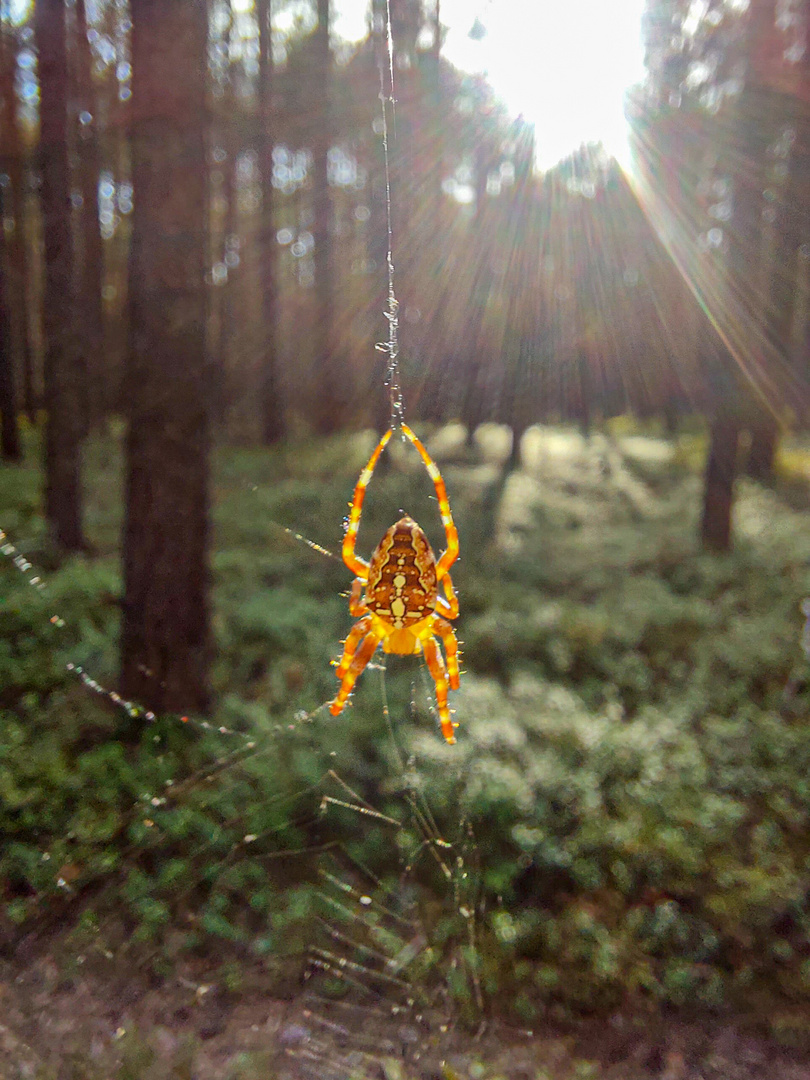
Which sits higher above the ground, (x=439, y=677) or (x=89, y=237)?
(x=89, y=237)

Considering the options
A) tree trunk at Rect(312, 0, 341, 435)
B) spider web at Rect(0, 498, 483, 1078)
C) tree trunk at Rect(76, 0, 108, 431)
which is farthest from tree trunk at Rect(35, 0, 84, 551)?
tree trunk at Rect(312, 0, 341, 435)

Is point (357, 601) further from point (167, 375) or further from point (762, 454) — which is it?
point (762, 454)

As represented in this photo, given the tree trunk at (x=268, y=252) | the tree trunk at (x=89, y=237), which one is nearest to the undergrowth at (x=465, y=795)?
the tree trunk at (x=89, y=237)

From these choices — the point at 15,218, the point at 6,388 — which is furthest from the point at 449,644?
the point at 15,218

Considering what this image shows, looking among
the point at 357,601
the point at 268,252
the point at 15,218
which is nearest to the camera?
the point at 357,601

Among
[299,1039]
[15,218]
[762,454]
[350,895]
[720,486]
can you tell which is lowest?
[299,1039]

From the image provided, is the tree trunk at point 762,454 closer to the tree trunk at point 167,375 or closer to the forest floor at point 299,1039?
the forest floor at point 299,1039

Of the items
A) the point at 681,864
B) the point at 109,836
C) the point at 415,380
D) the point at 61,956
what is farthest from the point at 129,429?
the point at 415,380

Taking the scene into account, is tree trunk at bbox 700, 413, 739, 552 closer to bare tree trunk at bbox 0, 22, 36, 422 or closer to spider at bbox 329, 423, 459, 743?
spider at bbox 329, 423, 459, 743
